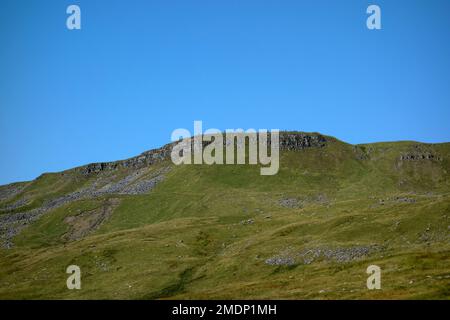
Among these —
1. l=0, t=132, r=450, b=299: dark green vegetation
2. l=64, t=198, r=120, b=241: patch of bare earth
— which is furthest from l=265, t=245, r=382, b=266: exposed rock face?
l=64, t=198, r=120, b=241: patch of bare earth

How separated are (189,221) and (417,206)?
214 ft

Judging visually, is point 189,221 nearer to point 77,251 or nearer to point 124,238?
point 124,238

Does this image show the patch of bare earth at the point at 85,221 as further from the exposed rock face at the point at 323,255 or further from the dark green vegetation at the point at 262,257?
the exposed rock face at the point at 323,255

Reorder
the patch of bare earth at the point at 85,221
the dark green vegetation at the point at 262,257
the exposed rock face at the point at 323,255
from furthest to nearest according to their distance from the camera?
the patch of bare earth at the point at 85,221, the exposed rock face at the point at 323,255, the dark green vegetation at the point at 262,257

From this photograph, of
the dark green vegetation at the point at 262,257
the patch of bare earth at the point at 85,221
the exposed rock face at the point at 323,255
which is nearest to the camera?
the dark green vegetation at the point at 262,257

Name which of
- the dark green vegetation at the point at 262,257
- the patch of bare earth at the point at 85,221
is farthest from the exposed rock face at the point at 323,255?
the patch of bare earth at the point at 85,221

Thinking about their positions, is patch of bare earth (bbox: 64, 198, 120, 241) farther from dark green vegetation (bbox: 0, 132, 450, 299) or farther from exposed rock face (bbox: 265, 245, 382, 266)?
exposed rock face (bbox: 265, 245, 382, 266)

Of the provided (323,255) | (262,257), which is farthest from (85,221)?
(323,255)

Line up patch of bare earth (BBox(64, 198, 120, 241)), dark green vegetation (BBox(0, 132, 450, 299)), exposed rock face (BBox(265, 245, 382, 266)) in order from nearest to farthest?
dark green vegetation (BBox(0, 132, 450, 299)), exposed rock face (BBox(265, 245, 382, 266)), patch of bare earth (BBox(64, 198, 120, 241))

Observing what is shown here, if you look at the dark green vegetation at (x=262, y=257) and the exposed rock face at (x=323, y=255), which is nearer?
the dark green vegetation at (x=262, y=257)

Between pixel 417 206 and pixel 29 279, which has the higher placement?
pixel 417 206

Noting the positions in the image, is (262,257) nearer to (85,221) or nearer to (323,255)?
(323,255)

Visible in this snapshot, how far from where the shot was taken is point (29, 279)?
390 feet
